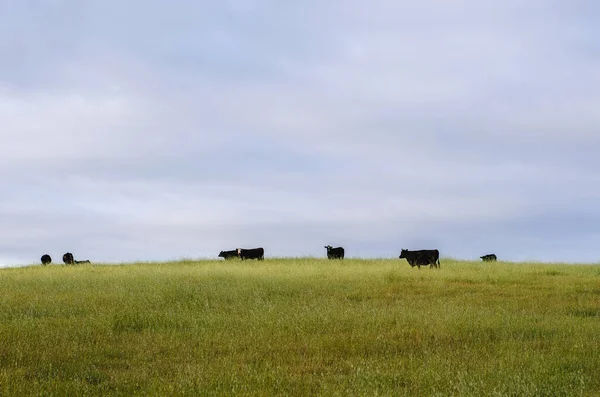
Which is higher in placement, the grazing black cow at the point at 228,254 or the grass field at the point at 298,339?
the grazing black cow at the point at 228,254

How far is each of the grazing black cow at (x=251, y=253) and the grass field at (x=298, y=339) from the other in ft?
67.9

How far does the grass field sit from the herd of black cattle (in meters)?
11.3

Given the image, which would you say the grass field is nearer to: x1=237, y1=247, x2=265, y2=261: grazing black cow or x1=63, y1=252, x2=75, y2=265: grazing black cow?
x1=237, y1=247, x2=265, y2=261: grazing black cow

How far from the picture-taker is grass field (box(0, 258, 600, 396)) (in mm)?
8406

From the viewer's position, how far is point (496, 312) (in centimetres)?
1550

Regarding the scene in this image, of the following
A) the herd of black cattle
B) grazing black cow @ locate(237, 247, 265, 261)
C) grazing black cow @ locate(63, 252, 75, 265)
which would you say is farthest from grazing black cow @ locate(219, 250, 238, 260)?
grazing black cow @ locate(63, 252, 75, 265)

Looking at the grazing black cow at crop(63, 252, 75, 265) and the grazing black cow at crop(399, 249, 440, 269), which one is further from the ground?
the grazing black cow at crop(63, 252, 75, 265)

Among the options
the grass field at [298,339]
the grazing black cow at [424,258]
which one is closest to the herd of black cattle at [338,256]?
the grazing black cow at [424,258]

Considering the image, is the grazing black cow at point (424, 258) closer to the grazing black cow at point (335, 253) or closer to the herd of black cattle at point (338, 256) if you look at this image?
the herd of black cattle at point (338, 256)

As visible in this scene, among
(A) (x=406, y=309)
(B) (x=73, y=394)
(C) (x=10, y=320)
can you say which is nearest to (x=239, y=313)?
(A) (x=406, y=309)

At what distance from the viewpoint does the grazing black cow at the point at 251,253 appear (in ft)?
139

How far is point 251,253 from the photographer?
140 ft

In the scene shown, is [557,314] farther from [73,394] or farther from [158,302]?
[73,394]

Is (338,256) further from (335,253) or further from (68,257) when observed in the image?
(68,257)
